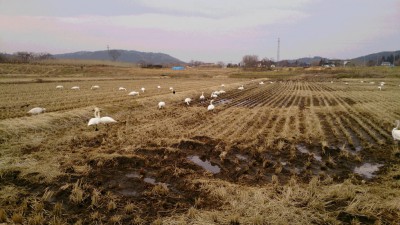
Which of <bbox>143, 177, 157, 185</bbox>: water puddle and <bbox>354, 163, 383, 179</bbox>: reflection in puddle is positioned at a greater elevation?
<bbox>354, 163, 383, 179</bbox>: reflection in puddle

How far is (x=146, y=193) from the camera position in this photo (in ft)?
19.7

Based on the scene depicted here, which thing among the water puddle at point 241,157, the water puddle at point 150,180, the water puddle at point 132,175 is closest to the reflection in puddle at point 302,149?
the water puddle at point 241,157

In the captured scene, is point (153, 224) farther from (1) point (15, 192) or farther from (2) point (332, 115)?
(2) point (332, 115)

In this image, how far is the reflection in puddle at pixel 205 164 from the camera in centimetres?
752

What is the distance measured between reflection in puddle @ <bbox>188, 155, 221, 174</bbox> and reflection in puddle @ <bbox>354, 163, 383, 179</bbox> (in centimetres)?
388

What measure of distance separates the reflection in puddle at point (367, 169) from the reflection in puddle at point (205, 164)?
3.88 metres

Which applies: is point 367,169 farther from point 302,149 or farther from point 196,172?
point 196,172

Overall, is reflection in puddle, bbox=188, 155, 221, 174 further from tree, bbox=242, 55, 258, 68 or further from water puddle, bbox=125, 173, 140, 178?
tree, bbox=242, 55, 258, 68

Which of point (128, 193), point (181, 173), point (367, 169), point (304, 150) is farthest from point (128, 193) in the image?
point (367, 169)

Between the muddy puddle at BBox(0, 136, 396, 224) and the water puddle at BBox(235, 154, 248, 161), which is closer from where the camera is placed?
the muddy puddle at BBox(0, 136, 396, 224)

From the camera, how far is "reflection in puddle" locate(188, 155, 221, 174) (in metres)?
7.52

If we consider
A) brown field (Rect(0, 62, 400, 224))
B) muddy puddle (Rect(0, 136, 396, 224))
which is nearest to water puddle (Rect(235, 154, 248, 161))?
muddy puddle (Rect(0, 136, 396, 224))

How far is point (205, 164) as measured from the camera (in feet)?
26.2

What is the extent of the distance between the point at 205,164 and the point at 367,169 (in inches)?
181
